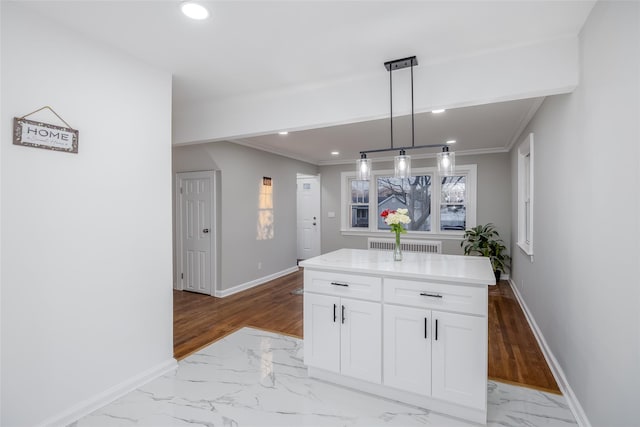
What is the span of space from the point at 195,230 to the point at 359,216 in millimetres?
3359

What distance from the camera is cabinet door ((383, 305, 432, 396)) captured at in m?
2.10

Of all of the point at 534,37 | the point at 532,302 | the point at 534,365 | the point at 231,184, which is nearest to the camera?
the point at 534,37

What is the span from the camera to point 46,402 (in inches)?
74.2

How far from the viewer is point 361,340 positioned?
2303 mm

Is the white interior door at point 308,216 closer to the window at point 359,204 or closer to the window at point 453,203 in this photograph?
the window at point 359,204

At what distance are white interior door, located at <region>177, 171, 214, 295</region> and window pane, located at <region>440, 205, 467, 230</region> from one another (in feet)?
13.6

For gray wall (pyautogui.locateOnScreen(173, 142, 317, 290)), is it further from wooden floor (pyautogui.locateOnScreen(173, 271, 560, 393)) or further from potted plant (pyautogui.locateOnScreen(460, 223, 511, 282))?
potted plant (pyautogui.locateOnScreen(460, 223, 511, 282))

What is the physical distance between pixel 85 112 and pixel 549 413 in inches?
139

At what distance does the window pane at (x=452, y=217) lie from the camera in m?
6.06

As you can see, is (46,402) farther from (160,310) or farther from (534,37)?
(534,37)

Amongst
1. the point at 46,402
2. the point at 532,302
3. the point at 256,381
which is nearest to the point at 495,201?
the point at 532,302

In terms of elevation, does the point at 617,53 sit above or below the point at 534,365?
above

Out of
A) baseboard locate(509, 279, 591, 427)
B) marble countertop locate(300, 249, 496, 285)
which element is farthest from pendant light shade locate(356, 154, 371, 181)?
baseboard locate(509, 279, 591, 427)

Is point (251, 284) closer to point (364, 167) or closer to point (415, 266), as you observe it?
point (364, 167)
